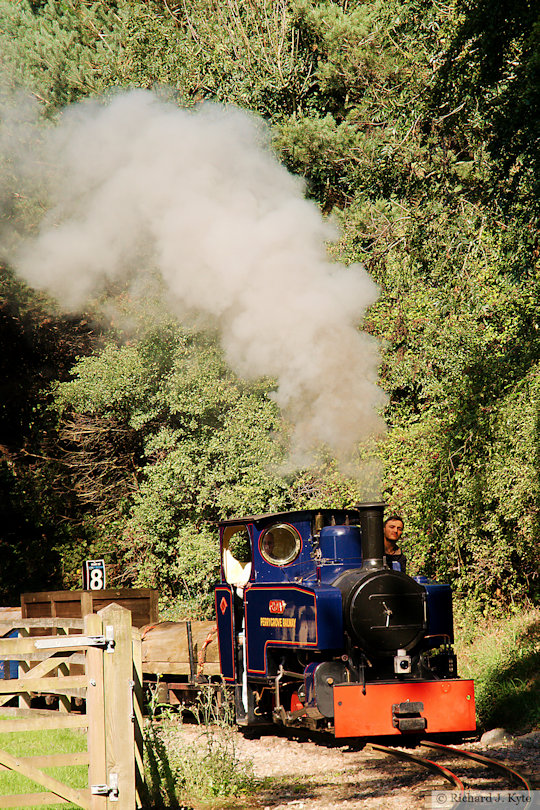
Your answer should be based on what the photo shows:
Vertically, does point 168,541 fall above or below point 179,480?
below

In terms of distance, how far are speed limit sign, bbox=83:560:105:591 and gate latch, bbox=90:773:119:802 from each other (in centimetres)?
651

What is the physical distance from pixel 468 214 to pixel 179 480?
23.5 feet

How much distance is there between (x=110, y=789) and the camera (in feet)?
13.9

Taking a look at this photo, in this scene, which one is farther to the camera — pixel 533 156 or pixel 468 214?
pixel 468 214

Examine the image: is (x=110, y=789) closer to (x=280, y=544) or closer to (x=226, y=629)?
(x=280, y=544)

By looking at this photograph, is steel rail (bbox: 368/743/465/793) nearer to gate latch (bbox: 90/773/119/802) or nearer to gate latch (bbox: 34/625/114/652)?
gate latch (bbox: 90/773/119/802)

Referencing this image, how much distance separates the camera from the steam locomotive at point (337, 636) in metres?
7.14

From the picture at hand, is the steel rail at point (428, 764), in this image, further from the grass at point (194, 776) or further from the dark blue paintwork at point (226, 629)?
the dark blue paintwork at point (226, 629)

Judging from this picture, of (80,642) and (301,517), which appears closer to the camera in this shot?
(80,642)

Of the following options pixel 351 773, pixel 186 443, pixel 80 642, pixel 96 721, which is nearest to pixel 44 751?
pixel 351 773

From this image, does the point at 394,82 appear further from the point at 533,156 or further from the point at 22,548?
the point at 22,548

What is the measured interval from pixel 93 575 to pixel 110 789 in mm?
6582

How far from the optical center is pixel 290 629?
302 inches

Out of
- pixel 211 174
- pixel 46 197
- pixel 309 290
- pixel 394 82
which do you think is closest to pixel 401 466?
pixel 309 290
